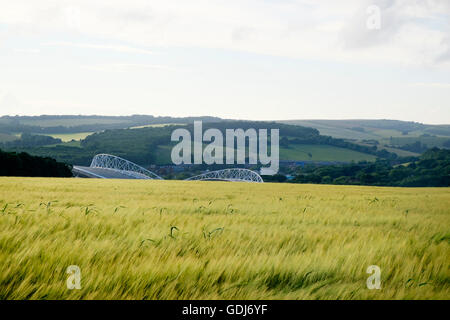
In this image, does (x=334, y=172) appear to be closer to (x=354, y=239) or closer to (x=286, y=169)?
(x=286, y=169)

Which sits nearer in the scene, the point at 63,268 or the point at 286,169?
the point at 63,268

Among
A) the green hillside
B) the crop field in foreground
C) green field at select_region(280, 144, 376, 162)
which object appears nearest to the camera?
the crop field in foreground

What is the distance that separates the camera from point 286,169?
489 feet

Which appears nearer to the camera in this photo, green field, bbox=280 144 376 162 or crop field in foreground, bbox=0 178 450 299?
crop field in foreground, bbox=0 178 450 299

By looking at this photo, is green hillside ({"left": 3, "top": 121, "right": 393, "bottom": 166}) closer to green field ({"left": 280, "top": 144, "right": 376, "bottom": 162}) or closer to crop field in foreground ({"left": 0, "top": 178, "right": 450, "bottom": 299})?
green field ({"left": 280, "top": 144, "right": 376, "bottom": 162})

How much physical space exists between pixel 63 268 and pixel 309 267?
8.26 feet

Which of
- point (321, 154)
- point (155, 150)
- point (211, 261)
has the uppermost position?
point (211, 261)

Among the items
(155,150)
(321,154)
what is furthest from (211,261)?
(155,150)

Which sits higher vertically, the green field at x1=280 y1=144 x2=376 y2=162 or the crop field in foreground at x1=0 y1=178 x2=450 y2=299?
the crop field in foreground at x1=0 y1=178 x2=450 y2=299

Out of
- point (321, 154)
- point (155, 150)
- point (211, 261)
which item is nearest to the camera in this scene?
point (211, 261)

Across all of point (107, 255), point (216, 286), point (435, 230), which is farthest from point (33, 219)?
point (435, 230)

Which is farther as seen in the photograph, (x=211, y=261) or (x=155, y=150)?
(x=155, y=150)

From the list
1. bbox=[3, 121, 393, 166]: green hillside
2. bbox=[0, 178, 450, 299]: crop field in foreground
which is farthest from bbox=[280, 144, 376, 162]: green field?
bbox=[0, 178, 450, 299]: crop field in foreground

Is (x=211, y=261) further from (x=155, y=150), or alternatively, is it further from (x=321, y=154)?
(x=155, y=150)
